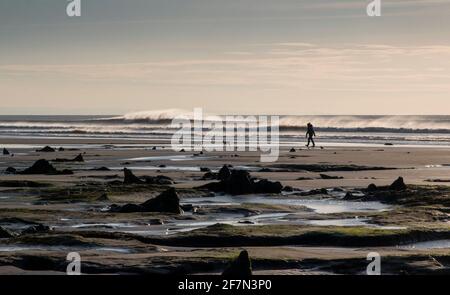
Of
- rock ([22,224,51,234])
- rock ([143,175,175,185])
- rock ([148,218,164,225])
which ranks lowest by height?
rock ([148,218,164,225])

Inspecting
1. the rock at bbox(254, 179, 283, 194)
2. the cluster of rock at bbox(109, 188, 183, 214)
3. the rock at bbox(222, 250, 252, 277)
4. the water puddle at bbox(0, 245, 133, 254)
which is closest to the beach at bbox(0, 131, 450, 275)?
the water puddle at bbox(0, 245, 133, 254)

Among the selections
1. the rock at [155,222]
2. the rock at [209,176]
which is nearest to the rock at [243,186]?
the rock at [209,176]

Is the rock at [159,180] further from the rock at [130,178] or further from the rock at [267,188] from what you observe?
the rock at [267,188]

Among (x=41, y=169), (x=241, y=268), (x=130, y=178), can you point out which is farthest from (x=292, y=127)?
(x=241, y=268)

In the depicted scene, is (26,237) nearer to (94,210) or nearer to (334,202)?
(94,210)

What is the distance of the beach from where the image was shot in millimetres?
14375

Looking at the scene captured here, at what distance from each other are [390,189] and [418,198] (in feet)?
7.21

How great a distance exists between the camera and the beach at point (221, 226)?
14.4 metres

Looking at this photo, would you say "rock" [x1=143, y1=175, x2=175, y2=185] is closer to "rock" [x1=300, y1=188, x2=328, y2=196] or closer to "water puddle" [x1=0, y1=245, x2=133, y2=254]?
"rock" [x1=300, y1=188, x2=328, y2=196]

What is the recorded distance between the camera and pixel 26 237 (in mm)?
16297

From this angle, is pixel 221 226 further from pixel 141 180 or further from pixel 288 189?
pixel 141 180

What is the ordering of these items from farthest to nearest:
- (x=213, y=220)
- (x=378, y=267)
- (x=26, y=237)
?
(x=213, y=220), (x=26, y=237), (x=378, y=267)

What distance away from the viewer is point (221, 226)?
58.9 ft

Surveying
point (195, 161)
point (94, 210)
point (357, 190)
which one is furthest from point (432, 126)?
point (94, 210)
